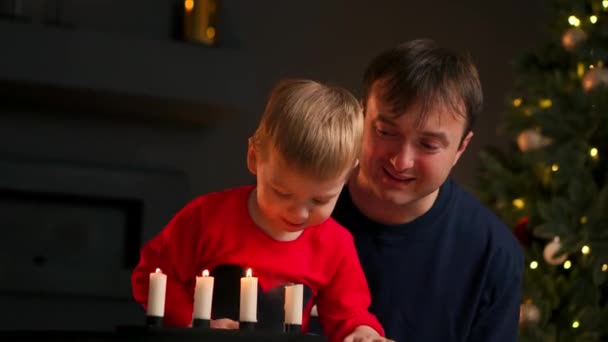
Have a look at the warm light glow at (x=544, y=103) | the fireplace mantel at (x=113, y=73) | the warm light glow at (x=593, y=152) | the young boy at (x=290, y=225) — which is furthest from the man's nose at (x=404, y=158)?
the fireplace mantel at (x=113, y=73)

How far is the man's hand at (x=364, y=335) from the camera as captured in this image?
1458 mm

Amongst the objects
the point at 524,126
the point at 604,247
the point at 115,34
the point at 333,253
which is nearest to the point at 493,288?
the point at 333,253

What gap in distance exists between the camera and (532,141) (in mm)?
3236

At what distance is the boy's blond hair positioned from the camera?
1.44 meters

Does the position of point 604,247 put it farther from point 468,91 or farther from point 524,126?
point 468,91

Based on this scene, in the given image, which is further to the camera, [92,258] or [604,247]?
[92,258]

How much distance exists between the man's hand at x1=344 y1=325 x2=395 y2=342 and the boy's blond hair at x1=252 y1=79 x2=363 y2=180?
0.73 feet

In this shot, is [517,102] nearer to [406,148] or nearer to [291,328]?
[406,148]

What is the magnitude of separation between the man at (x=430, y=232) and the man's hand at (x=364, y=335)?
32 centimetres

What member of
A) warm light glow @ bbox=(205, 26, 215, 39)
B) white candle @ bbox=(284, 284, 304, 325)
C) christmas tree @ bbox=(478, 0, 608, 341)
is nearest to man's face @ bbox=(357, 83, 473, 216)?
white candle @ bbox=(284, 284, 304, 325)

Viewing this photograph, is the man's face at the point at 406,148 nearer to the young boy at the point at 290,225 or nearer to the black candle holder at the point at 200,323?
the young boy at the point at 290,225

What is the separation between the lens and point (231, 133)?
3967mm

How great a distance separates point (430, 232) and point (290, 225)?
497 mm

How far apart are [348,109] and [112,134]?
2477 millimetres
